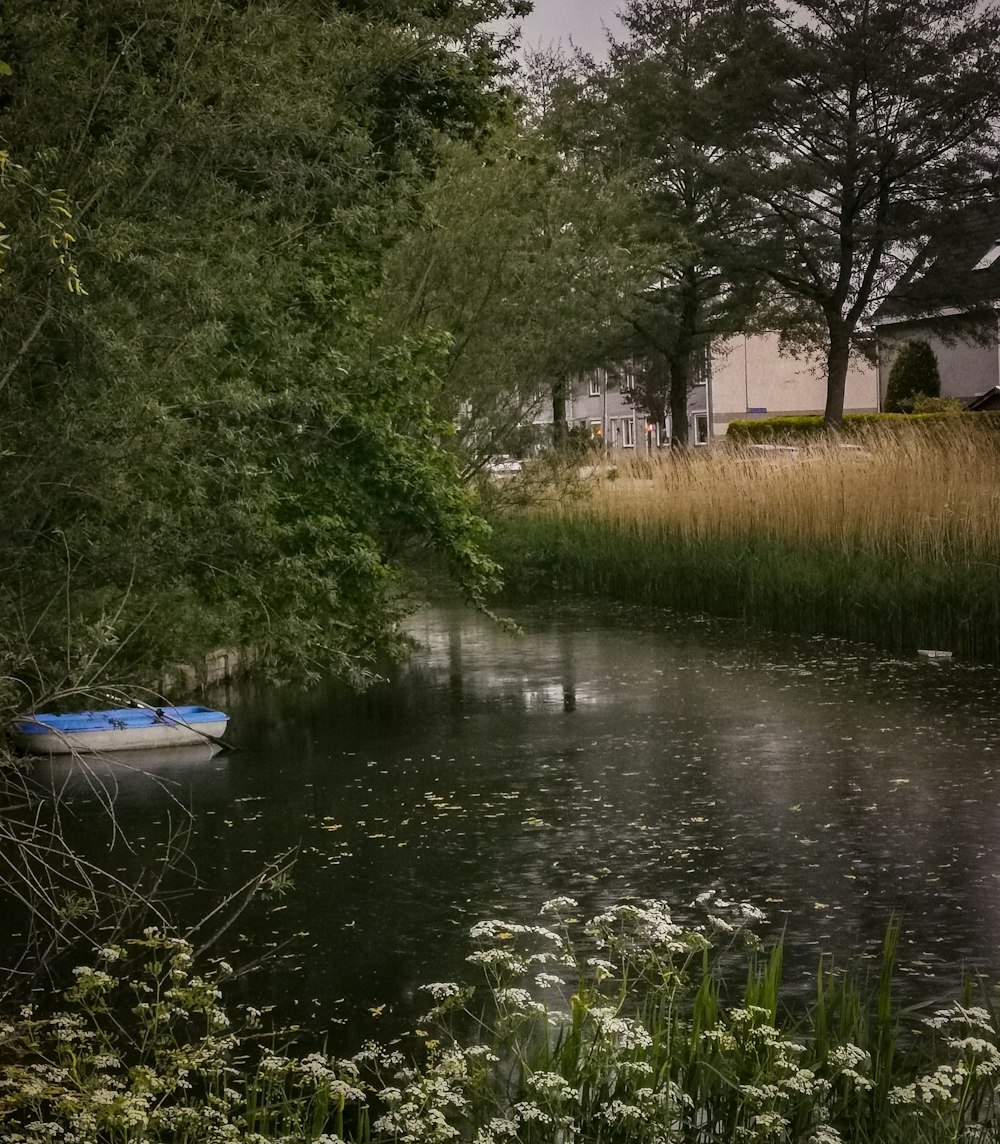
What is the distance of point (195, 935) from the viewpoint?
767cm

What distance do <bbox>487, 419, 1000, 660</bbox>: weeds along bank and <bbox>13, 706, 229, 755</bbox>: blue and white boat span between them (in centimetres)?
794

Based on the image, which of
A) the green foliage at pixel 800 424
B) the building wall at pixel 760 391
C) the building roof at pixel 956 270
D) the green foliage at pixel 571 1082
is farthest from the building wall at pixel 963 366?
the green foliage at pixel 571 1082

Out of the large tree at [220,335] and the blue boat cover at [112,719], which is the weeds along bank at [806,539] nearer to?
the large tree at [220,335]

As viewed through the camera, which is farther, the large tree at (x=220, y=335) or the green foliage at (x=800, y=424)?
the green foliage at (x=800, y=424)

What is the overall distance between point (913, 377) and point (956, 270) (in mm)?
14532

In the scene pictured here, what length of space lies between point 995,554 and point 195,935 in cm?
1138

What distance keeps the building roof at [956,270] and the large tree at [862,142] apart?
17.1 inches

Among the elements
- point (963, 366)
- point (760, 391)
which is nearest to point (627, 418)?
point (760, 391)

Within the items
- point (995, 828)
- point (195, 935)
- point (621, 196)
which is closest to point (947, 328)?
point (621, 196)

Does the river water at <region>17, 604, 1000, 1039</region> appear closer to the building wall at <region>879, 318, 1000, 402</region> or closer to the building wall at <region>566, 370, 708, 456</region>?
the building wall at <region>879, 318, 1000, 402</region>

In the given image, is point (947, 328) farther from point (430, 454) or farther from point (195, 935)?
point (195, 935)

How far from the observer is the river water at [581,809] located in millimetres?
7551

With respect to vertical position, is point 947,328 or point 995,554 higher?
point 947,328

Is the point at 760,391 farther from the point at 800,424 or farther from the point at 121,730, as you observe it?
the point at 121,730
